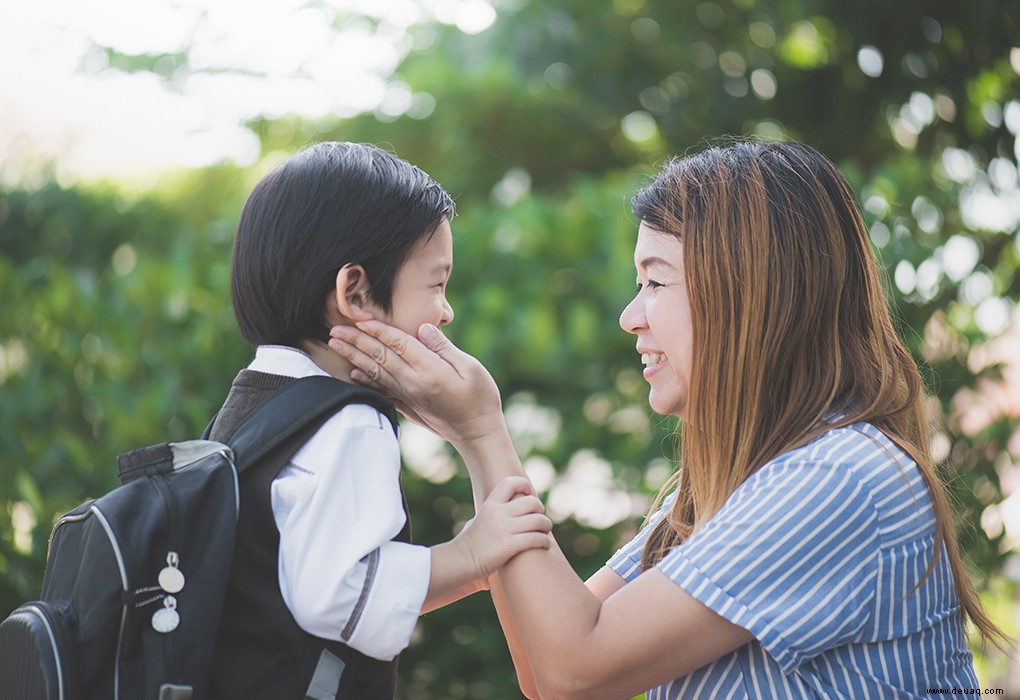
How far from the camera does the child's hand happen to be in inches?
65.8

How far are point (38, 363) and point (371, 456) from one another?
2653 mm

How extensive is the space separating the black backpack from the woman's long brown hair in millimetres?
786

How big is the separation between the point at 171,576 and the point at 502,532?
509 millimetres

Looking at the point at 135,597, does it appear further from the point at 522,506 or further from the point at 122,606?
the point at 522,506

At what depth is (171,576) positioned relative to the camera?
57.0 inches

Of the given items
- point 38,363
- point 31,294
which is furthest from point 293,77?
point 38,363

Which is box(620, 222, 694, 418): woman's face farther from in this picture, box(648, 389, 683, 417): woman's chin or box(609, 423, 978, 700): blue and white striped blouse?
box(609, 423, 978, 700): blue and white striped blouse

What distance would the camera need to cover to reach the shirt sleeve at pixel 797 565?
1.50 metres

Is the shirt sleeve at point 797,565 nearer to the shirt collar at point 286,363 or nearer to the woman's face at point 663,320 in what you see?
the woman's face at point 663,320

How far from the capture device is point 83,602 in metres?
1.44

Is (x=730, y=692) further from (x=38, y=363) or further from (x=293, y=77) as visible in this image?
(x=293, y=77)

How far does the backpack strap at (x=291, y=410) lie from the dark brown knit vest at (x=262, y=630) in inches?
0.7

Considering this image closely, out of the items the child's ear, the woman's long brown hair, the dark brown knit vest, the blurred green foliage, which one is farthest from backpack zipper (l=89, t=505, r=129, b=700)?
the blurred green foliage

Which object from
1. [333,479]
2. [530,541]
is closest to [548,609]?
[530,541]
